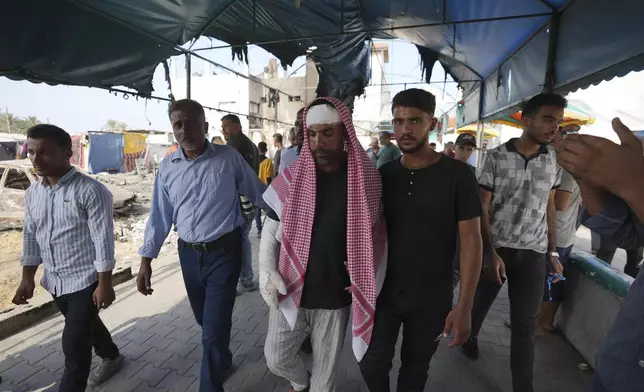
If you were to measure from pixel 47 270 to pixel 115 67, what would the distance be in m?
2.19

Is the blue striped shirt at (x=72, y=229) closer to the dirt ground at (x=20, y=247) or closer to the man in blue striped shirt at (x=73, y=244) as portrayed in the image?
the man in blue striped shirt at (x=73, y=244)

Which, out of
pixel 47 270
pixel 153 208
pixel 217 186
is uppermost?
pixel 217 186

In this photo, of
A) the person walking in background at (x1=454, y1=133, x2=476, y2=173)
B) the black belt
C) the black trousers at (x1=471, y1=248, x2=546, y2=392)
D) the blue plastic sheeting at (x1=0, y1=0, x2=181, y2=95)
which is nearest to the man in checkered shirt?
the black trousers at (x1=471, y1=248, x2=546, y2=392)

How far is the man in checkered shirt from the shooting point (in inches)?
84.0

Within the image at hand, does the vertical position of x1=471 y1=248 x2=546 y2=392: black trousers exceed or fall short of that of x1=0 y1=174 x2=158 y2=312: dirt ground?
it exceeds it

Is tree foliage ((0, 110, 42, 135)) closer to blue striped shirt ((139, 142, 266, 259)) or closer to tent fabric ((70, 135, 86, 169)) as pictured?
tent fabric ((70, 135, 86, 169))

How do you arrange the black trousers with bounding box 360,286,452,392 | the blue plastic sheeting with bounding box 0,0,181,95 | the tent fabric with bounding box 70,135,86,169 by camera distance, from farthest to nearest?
the tent fabric with bounding box 70,135,86,169
the blue plastic sheeting with bounding box 0,0,181,95
the black trousers with bounding box 360,286,452,392

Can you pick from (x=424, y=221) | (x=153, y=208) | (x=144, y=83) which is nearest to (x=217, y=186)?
(x=153, y=208)

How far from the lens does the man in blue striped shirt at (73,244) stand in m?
2.06

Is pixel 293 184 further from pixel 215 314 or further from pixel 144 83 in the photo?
pixel 144 83

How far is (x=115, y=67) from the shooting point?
3.36 metres

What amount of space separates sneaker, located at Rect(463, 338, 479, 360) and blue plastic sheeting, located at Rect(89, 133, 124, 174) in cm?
2096

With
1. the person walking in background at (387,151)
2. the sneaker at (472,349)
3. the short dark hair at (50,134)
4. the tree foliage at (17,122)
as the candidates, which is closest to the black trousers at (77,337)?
the short dark hair at (50,134)

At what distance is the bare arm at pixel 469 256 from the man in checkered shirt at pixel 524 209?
546mm
